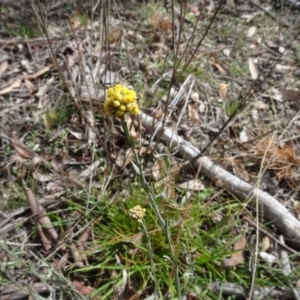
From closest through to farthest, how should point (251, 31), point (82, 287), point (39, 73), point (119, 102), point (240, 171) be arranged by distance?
point (119, 102), point (82, 287), point (240, 171), point (39, 73), point (251, 31)

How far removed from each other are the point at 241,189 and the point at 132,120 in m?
0.73

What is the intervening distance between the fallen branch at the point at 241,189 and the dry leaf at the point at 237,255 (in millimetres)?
200

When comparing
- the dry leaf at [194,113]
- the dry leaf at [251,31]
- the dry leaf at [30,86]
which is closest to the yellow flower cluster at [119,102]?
the dry leaf at [194,113]

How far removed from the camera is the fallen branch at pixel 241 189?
2.22m

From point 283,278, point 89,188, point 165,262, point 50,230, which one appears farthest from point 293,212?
point 50,230

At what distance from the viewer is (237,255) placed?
212 centimetres

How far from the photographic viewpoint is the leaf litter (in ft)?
7.41

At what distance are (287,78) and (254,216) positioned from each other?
4.57 feet

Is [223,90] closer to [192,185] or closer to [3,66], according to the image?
[192,185]

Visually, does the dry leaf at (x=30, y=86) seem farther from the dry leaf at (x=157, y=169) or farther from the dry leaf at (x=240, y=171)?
the dry leaf at (x=240, y=171)

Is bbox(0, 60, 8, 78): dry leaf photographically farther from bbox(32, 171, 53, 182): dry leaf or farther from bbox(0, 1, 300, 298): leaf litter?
bbox(32, 171, 53, 182): dry leaf

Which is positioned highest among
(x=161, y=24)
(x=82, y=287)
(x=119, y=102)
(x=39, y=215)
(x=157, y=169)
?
(x=119, y=102)

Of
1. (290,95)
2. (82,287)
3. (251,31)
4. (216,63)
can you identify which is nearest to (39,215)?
(82,287)

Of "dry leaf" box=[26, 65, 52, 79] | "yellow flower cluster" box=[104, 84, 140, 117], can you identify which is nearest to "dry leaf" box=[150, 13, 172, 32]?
"dry leaf" box=[26, 65, 52, 79]
